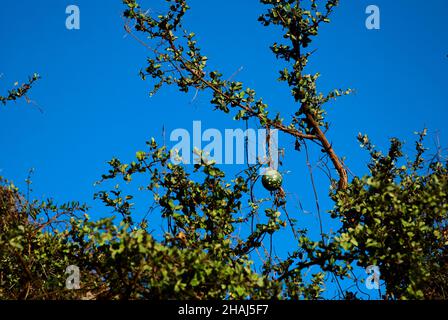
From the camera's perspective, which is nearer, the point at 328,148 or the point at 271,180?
the point at 271,180

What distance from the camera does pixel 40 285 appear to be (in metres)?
4.97

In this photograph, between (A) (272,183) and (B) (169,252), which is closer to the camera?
(B) (169,252)

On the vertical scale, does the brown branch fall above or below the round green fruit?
above

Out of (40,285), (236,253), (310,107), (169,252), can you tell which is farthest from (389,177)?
(40,285)

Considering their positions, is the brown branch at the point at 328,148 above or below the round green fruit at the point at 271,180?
above

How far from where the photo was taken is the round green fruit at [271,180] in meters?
6.31

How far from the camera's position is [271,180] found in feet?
20.7

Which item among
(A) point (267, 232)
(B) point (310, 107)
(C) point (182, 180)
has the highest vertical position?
(B) point (310, 107)

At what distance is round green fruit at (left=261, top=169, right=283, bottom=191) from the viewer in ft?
20.7

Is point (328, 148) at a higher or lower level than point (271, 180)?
higher
